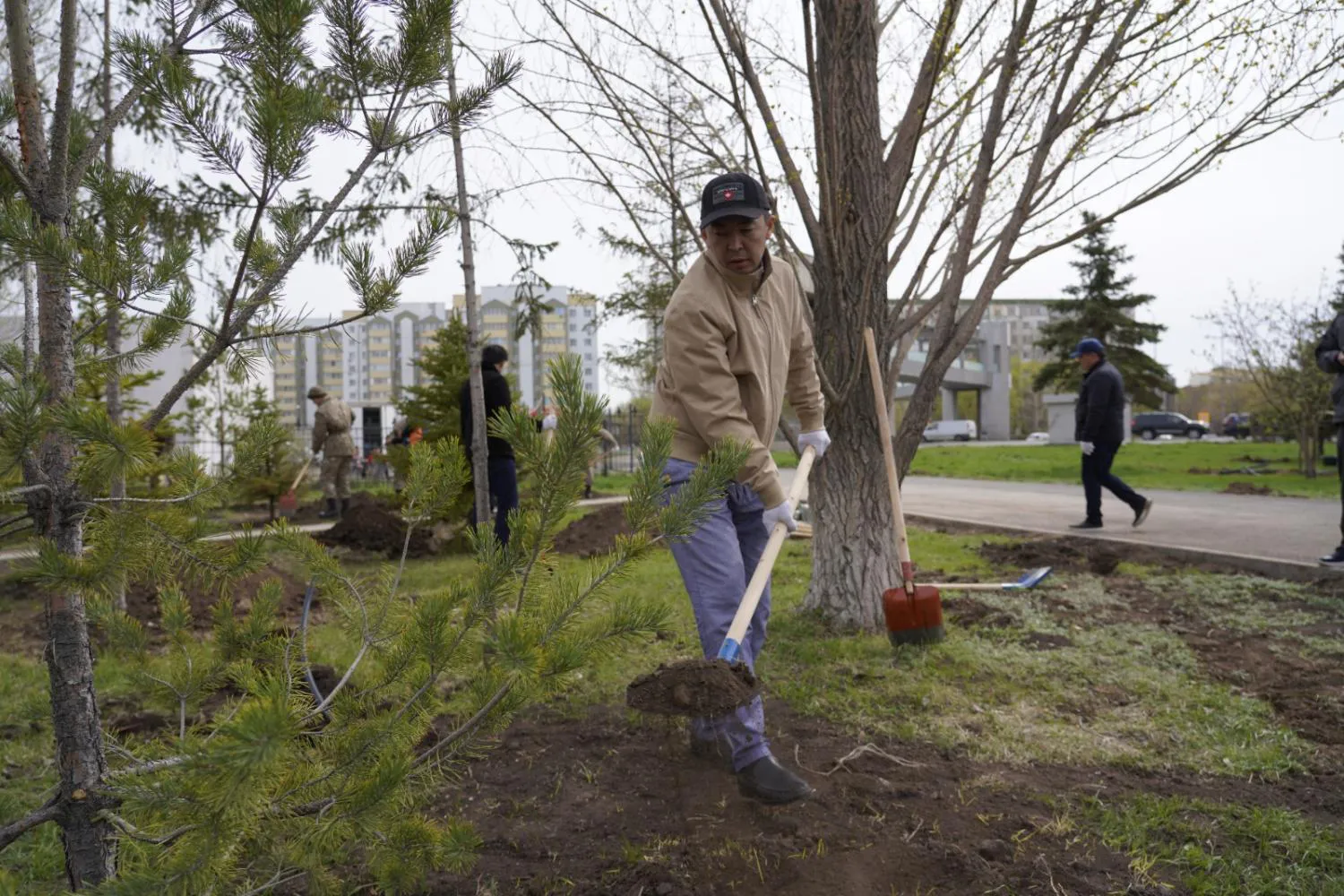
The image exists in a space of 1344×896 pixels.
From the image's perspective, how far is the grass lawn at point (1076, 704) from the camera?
221cm

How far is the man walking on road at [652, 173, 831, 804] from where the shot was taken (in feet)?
8.38

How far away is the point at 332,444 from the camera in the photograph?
10547 millimetres

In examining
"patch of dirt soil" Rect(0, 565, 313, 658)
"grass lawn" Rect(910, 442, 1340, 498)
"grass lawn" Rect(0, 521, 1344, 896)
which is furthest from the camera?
"grass lawn" Rect(910, 442, 1340, 498)

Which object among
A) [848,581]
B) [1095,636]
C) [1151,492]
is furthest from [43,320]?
[1151,492]

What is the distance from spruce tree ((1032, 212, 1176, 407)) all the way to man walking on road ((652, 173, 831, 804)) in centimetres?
3217

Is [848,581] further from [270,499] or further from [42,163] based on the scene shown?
[270,499]

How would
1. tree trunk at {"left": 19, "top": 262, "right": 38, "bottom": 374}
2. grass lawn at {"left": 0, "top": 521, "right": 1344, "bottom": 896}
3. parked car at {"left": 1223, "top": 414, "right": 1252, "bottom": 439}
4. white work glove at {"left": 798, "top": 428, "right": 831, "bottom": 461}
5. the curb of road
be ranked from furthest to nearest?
parked car at {"left": 1223, "top": 414, "right": 1252, "bottom": 439}, the curb of road, white work glove at {"left": 798, "top": 428, "right": 831, "bottom": 461}, grass lawn at {"left": 0, "top": 521, "right": 1344, "bottom": 896}, tree trunk at {"left": 19, "top": 262, "right": 38, "bottom": 374}

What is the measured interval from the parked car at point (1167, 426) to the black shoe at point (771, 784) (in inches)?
2055

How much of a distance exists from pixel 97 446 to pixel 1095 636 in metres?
4.27

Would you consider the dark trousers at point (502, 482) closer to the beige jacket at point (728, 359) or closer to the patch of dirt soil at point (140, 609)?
the patch of dirt soil at point (140, 609)

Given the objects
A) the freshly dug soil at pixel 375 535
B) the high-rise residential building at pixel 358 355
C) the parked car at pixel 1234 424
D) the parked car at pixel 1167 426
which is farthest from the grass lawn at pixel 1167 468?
the parked car at pixel 1167 426

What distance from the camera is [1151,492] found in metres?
12.1

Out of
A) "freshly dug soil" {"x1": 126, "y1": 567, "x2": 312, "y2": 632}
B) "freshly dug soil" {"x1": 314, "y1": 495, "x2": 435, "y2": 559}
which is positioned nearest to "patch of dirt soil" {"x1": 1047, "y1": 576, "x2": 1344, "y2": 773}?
"freshly dug soil" {"x1": 126, "y1": 567, "x2": 312, "y2": 632}

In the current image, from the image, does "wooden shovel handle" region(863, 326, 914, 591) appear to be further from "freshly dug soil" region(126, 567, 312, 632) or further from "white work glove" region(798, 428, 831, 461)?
"freshly dug soil" region(126, 567, 312, 632)
